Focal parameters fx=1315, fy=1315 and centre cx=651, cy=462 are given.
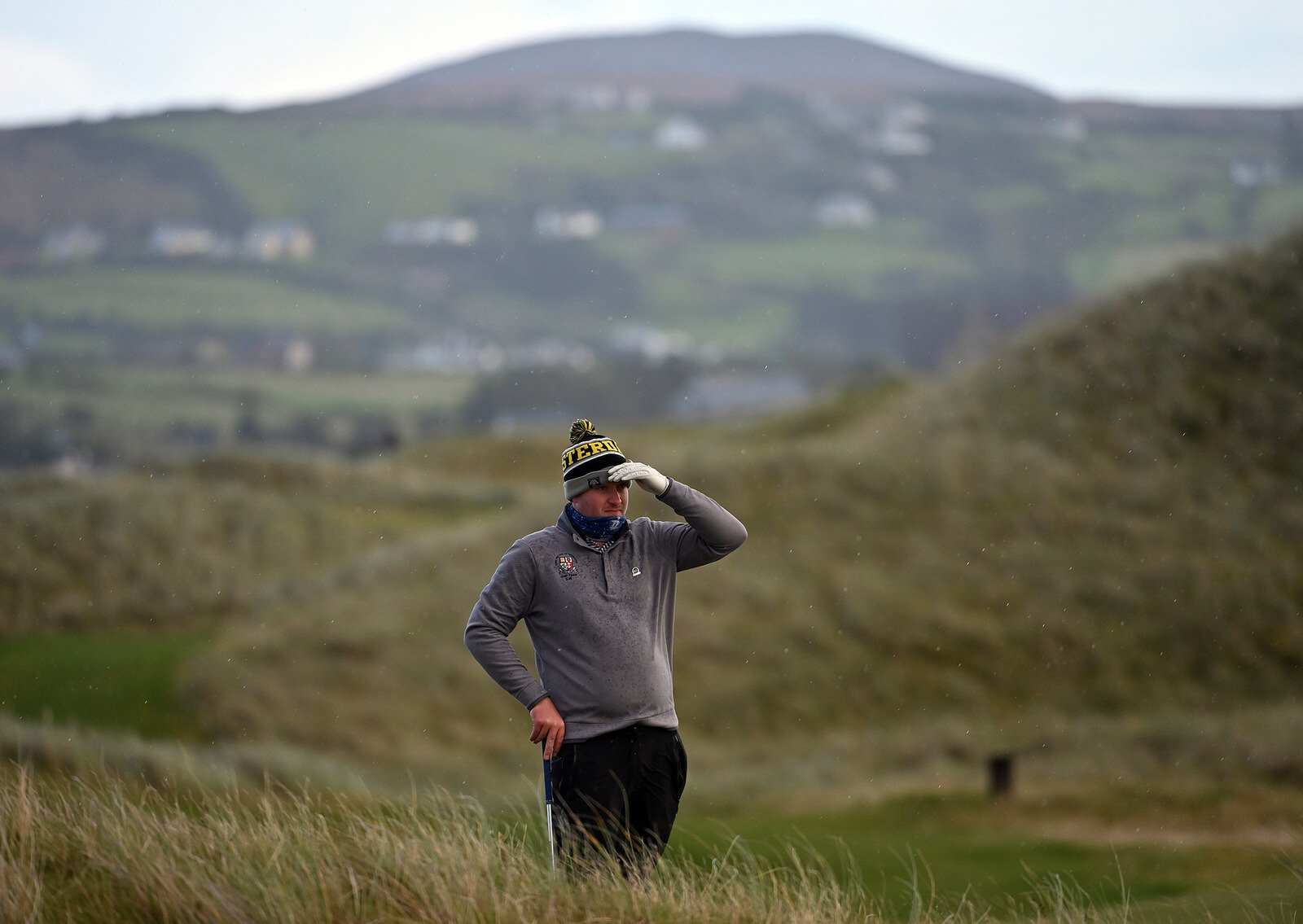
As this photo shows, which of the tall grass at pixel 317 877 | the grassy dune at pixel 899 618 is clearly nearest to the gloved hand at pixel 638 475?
the tall grass at pixel 317 877

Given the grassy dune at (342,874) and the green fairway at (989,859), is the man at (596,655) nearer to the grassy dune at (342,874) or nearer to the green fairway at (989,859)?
the grassy dune at (342,874)

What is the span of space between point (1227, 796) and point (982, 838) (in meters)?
4.44

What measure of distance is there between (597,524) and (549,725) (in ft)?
2.67

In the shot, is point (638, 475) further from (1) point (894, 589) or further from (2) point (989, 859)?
(1) point (894, 589)

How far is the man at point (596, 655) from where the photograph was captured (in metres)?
5.23

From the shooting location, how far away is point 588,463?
207 inches

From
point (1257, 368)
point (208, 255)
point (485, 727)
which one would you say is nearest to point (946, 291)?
point (208, 255)

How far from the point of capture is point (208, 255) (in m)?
187

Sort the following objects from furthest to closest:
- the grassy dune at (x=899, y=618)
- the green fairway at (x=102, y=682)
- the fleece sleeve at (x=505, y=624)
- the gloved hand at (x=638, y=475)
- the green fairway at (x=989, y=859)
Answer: the green fairway at (x=102, y=682) < the grassy dune at (x=899, y=618) < the green fairway at (x=989, y=859) < the fleece sleeve at (x=505, y=624) < the gloved hand at (x=638, y=475)

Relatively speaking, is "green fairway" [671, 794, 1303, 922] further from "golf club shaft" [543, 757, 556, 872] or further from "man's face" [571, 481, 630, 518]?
"man's face" [571, 481, 630, 518]

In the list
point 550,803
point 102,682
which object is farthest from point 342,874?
point 102,682

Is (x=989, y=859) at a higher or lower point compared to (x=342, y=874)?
lower

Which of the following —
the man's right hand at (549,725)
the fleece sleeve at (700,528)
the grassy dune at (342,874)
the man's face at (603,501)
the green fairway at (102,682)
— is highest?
the man's face at (603,501)

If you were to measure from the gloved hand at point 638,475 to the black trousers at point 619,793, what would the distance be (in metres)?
1.00
